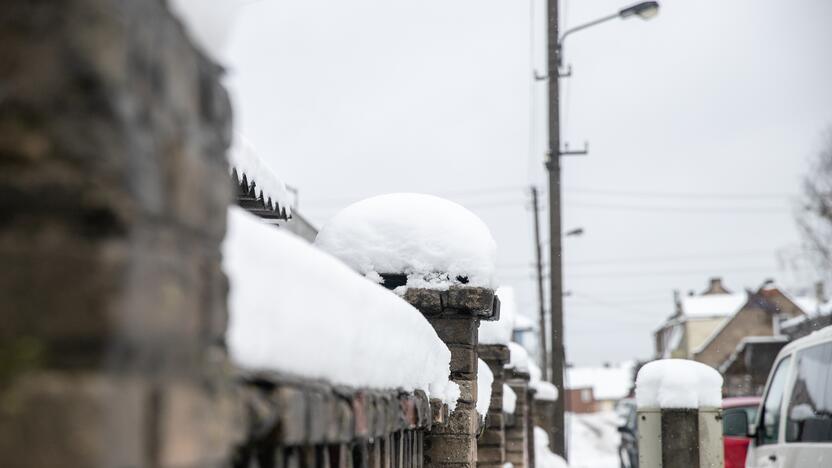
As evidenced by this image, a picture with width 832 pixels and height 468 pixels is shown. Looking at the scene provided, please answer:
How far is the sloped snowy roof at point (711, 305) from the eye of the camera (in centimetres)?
6188

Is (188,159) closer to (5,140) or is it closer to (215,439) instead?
(5,140)

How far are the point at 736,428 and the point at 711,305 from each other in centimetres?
5846

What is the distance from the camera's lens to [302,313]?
195cm

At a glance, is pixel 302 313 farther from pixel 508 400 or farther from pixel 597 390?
pixel 597 390

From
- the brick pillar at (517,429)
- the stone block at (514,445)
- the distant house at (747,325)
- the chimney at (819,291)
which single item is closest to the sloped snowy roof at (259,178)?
the brick pillar at (517,429)

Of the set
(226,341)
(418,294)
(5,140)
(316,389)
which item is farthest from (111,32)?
(418,294)

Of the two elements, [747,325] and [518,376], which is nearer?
[518,376]

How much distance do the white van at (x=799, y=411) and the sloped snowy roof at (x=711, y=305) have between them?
187 ft

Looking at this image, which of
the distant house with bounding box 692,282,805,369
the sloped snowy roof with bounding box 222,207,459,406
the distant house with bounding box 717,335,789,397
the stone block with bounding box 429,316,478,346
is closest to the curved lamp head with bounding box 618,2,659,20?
the stone block with bounding box 429,316,478,346

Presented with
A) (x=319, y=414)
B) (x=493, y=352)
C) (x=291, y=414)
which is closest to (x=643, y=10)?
(x=493, y=352)

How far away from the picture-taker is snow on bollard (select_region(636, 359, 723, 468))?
279 inches

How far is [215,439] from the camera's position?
4.21 feet

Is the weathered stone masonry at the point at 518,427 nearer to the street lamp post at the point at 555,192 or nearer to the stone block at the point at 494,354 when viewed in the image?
the stone block at the point at 494,354

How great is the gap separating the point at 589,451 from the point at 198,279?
38027mm
